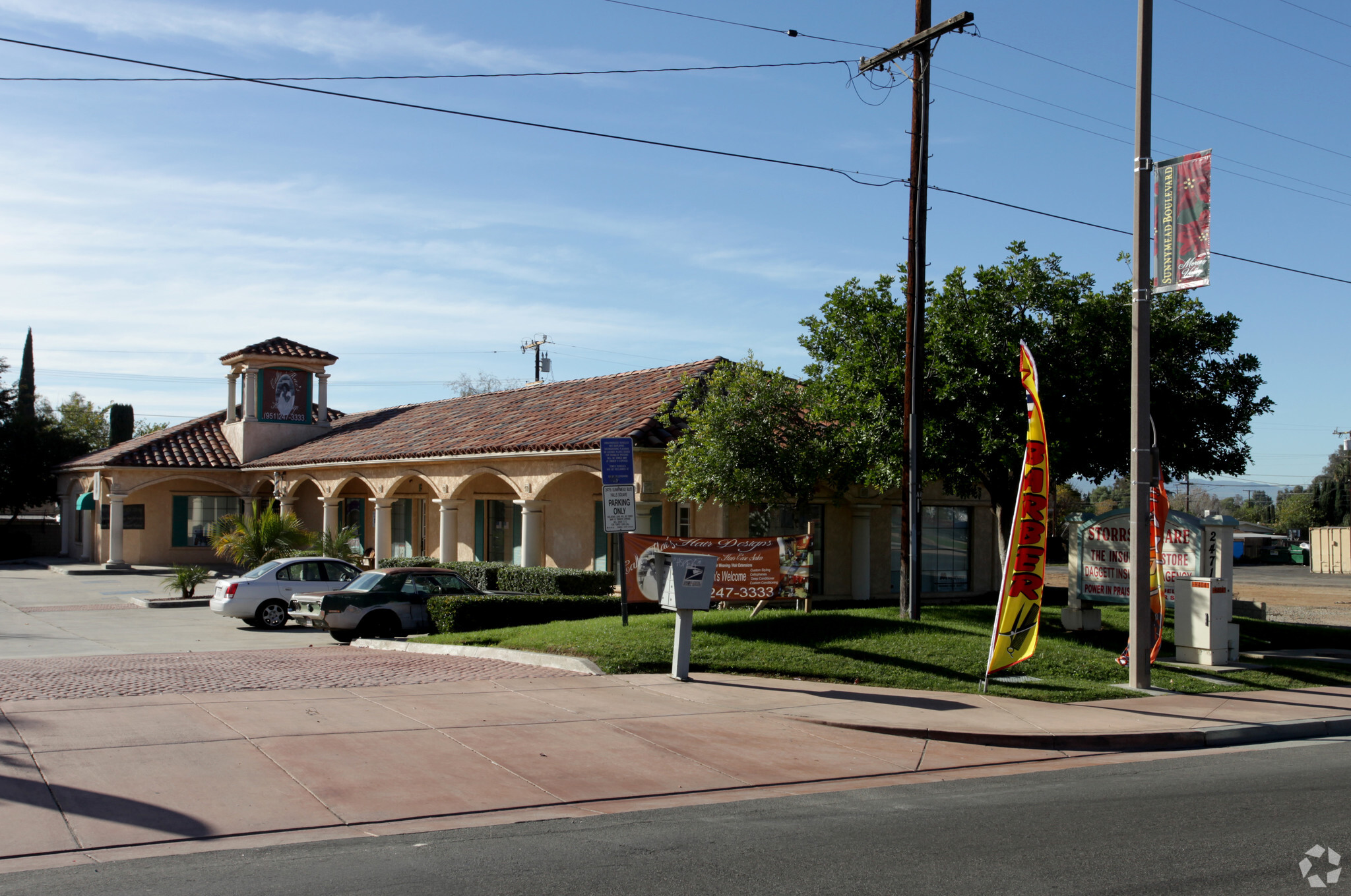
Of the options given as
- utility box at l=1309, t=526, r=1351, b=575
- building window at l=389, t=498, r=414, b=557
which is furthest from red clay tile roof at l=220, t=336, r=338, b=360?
utility box at l=1309, t=526, r=1351, b=575

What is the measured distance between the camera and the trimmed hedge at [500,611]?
59.0 feet

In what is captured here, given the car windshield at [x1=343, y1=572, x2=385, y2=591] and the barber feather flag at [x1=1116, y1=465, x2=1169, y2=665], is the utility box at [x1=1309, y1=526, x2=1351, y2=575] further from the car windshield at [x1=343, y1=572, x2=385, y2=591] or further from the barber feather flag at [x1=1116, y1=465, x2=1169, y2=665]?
the car windshield at [x1=343, y1=572, x2=385, y2=591]

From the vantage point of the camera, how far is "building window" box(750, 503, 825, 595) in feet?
71.5

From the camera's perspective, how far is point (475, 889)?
5953 millimetres

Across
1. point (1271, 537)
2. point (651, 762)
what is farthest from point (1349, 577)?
point (651, 762)

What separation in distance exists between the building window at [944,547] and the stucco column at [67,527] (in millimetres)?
32404

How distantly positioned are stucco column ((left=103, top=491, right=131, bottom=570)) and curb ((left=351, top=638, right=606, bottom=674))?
2152 centimetres

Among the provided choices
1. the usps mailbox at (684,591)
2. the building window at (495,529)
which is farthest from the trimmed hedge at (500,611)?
the building window at (495,529)

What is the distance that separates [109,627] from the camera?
2103cm

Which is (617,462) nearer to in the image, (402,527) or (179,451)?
(402,527)

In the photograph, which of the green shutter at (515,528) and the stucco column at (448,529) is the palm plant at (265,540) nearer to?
the stucco column at (448,529)

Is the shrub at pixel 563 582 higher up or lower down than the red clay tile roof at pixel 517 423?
lower down

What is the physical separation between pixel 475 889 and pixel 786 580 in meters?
11.8

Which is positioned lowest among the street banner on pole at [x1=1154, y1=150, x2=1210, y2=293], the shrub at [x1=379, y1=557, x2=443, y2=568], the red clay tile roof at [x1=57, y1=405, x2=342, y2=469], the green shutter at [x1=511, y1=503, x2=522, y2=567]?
the shrub at [x1=379, y1=557, x2=443, y2=568]
